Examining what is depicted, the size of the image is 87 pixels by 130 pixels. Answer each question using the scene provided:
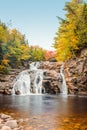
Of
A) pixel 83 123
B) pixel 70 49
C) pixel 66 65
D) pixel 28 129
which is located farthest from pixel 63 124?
pixel 70 49

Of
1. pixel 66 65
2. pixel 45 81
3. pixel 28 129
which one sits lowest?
pixel 28 129

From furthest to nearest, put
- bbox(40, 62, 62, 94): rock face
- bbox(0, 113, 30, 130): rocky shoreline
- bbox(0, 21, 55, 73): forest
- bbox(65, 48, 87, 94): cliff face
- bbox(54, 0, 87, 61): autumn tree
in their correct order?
1. bbox(0, 21, 55, 73): forest
2. bbox(54, 0, 87, 61): autumn tree
3. bbox(40, 62, 62, 94): rock face
4. bbox(65, 48, 87, 94): cliff face
5. bbox(0, 113, 30, 130): rocky shoreline

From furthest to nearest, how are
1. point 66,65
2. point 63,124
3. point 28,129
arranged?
point 66,65
point 63,124
point 28,129

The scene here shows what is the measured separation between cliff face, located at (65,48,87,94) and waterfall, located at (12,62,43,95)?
450 centimetres

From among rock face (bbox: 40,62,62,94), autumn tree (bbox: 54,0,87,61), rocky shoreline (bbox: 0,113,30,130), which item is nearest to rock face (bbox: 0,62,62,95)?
rock face (bbox: 40,62,62,94)

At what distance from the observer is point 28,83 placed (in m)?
39.8

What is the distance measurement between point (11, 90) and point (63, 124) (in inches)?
935

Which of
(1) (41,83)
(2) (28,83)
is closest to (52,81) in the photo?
(1) (41,83)

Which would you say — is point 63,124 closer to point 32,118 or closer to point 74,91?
point 32,118

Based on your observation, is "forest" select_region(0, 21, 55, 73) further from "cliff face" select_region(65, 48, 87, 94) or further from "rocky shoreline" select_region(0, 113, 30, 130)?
"rocky shoreline" select_region(0, 113, 30, 130)

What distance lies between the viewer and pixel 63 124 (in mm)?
14227

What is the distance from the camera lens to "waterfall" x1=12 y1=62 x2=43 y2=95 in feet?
126

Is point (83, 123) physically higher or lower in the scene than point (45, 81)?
lower

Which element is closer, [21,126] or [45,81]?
[21,126]
